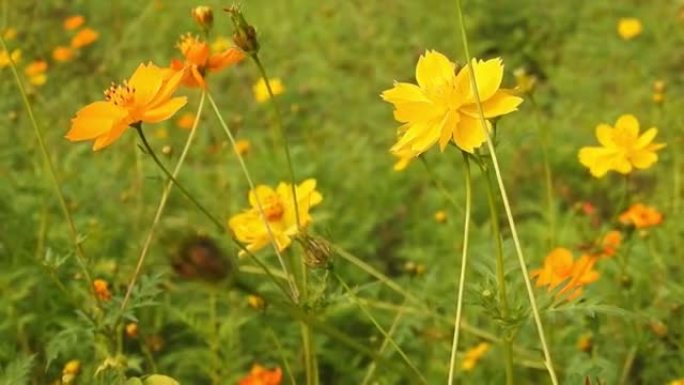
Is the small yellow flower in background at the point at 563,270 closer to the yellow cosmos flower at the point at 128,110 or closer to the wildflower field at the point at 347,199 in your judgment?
the wildflower field at the point at 347,199

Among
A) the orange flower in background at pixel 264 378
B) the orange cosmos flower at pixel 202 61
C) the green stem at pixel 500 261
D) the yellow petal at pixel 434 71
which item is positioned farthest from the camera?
the orange flower in background at pixel 264 378

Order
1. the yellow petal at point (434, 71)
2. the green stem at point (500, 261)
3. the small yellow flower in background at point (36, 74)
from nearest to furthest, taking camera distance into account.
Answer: the green stem at point (500, 261), the yellow petal at point (434, 71), the small yellow flower in background at point (36, 74)

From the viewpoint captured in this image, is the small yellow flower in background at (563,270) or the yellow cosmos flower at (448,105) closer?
the yellow cosmos flower at (448,105)

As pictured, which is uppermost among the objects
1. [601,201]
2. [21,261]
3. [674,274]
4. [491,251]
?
[21,261]

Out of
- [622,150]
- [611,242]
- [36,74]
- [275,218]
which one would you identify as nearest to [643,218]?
[611,242]

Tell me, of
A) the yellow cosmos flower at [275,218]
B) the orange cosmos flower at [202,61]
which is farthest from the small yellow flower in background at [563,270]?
the orange cosmos flower at [202,61]

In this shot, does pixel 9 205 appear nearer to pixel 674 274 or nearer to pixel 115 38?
pixel 674 274

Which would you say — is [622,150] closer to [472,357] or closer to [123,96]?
[472,357]

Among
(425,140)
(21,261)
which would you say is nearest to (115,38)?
(21,261)
